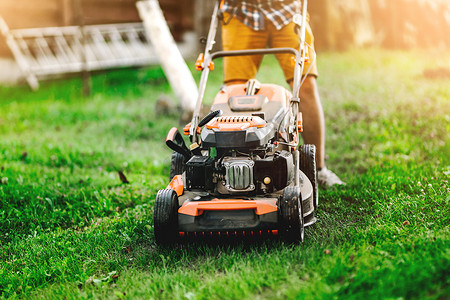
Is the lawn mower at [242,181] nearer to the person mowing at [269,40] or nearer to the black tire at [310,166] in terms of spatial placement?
the black tire at [310,166]

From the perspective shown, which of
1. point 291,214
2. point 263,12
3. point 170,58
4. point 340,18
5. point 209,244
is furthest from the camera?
point 340,18

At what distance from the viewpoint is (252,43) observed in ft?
10.6

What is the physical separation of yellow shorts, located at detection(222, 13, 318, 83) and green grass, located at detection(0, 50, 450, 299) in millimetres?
870

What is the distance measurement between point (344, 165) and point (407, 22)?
5814 millimetres

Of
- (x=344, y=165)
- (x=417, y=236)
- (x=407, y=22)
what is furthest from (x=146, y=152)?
(x=407, y=22)

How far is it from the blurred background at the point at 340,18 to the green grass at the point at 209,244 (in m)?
2.84

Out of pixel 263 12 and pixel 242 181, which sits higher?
pixel 263 12

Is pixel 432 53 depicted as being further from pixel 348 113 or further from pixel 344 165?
pixel 344 165

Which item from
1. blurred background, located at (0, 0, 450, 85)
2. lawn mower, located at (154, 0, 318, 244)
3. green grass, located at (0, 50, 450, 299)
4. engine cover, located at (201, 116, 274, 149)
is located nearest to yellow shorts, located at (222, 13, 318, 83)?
lawn mower, located at (154, 0, 318, 244)

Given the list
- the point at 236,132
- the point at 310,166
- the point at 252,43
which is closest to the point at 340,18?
the point at 252,43

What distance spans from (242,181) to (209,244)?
1.22 feet

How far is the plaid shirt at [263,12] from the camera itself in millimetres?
3139

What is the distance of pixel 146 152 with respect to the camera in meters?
4.56

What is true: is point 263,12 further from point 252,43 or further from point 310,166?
point 310,166
